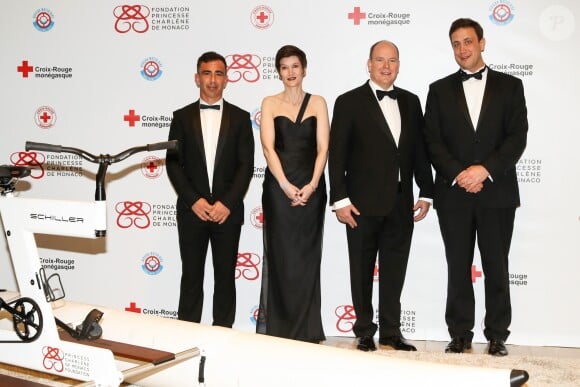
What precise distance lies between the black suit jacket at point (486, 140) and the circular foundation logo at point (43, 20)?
2988mm

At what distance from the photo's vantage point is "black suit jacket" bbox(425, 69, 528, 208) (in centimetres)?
470

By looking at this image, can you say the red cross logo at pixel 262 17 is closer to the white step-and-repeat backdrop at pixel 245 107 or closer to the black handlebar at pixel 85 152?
the white step-and-repeat backdrop at pixel 245 107

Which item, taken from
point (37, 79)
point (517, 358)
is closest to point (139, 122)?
point (37, 79)

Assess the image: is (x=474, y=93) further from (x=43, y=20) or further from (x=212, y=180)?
(x=43, y=20)

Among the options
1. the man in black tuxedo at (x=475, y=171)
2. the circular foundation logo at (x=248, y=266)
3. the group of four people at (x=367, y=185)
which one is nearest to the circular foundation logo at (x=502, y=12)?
the group of four people at (x=367, y=185)

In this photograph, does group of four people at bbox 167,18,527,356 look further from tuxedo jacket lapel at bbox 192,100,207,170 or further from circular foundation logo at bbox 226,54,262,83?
circular foundation logo at bbox 226,54,262,83

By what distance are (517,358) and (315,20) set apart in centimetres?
263

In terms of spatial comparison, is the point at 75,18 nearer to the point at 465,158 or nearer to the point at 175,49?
the point at 175,49

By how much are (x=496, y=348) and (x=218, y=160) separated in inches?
82.3

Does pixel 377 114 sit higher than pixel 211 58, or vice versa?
pixel 211 58

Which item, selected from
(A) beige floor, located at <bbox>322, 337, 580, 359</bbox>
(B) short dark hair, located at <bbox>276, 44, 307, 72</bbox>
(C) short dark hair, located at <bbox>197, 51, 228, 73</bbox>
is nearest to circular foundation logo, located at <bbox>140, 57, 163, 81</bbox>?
(C) short dark hair, located at <bbox>197, 51, 228, 73</bbox>

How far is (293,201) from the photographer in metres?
4.85

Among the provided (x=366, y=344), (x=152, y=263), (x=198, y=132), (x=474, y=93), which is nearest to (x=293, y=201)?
(x=198, y=132)

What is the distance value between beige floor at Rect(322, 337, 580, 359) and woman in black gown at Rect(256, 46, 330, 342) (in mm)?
440
